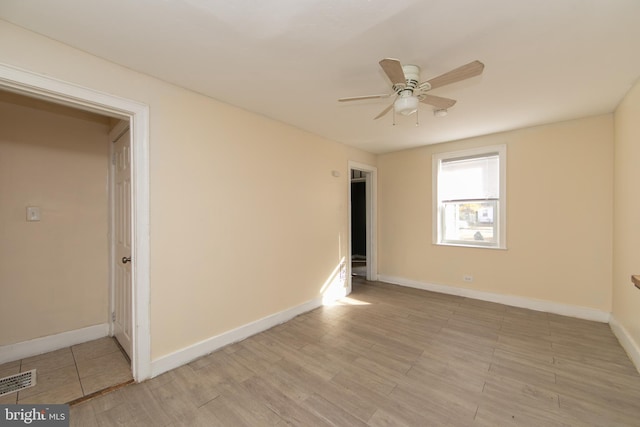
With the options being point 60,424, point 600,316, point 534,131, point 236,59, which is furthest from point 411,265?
point 60,424

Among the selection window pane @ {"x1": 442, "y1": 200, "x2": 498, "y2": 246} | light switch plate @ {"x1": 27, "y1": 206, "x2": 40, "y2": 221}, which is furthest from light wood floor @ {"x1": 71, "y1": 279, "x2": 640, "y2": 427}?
light switch plate @ {"x1": 27, "y1": 206, "x2": 40, "y2": 221}

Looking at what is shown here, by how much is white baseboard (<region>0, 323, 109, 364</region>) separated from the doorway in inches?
133

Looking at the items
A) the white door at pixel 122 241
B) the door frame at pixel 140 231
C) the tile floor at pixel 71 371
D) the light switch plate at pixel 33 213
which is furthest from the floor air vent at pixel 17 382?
the light switch plate at pixel 33 213

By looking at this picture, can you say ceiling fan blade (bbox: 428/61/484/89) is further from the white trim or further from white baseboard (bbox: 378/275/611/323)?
white baseboard (bbox: 378/275/611/323)

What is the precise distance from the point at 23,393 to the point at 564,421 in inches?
149

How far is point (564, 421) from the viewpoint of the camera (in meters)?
1.68

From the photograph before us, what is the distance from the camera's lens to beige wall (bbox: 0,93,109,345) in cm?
236

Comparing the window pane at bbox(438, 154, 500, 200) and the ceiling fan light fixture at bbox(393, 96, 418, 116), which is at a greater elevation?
the ceiling fan light fixture at bbox(393, 96, 418, 116)

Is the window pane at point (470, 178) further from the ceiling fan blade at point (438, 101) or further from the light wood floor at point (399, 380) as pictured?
the ceiling fan blade at point (438, 101)

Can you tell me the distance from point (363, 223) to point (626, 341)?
5.44 metres

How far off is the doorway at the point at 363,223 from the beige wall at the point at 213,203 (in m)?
1.34

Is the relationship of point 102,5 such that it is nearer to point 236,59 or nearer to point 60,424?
point 236,59

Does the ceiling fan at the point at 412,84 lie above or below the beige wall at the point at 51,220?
above
